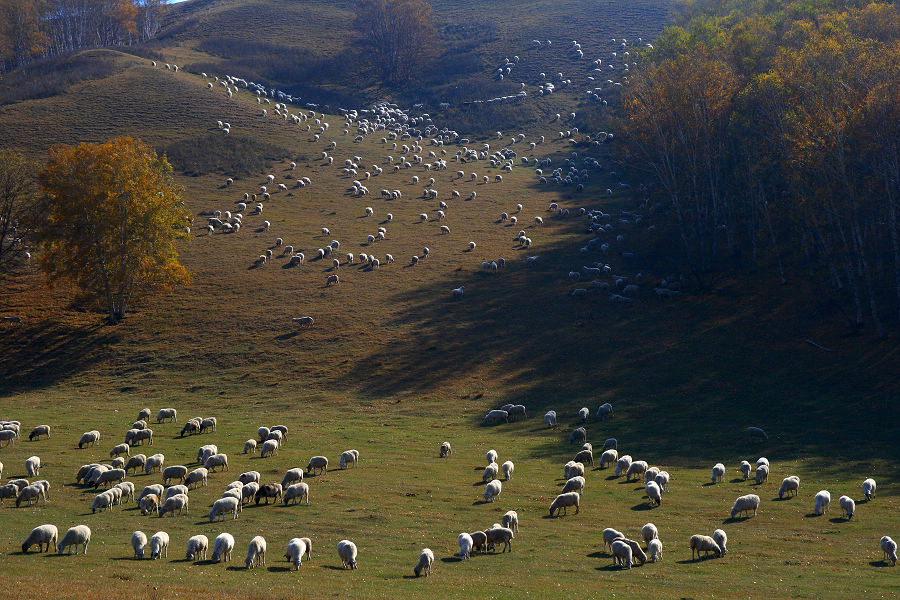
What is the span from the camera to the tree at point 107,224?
192 ft

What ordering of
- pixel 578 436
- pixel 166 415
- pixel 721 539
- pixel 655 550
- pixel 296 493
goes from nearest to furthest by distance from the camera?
pixel 655 550 → pixel 721 539 → pixel 296 493 → pixel 578 436 → pixel 166 415

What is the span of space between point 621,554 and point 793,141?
3765cm

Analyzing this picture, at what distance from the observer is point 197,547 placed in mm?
21094

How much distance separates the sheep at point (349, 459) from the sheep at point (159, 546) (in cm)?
1246

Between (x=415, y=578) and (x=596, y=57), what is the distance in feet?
469

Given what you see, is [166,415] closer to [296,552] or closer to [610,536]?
[296,552]

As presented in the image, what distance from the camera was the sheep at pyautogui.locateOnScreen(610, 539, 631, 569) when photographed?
20.9 m

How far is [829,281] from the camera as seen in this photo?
56219mm

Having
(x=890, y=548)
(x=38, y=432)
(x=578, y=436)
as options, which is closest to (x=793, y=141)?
(x=578, y=436)

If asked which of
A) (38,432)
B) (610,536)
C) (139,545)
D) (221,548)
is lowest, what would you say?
(38,432)

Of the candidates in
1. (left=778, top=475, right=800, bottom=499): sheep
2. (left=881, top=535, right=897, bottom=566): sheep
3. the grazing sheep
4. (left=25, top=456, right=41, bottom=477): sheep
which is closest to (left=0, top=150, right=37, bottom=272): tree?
(left=25, top=456, right=41, bottom=477): sheep

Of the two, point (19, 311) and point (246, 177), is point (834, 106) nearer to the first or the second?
point (19, 311)

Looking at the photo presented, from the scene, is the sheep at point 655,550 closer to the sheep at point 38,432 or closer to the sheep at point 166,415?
the sheep at point 166,415

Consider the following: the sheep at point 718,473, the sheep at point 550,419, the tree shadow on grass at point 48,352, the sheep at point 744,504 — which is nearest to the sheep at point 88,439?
the tree shadow on grass at point 48,352
